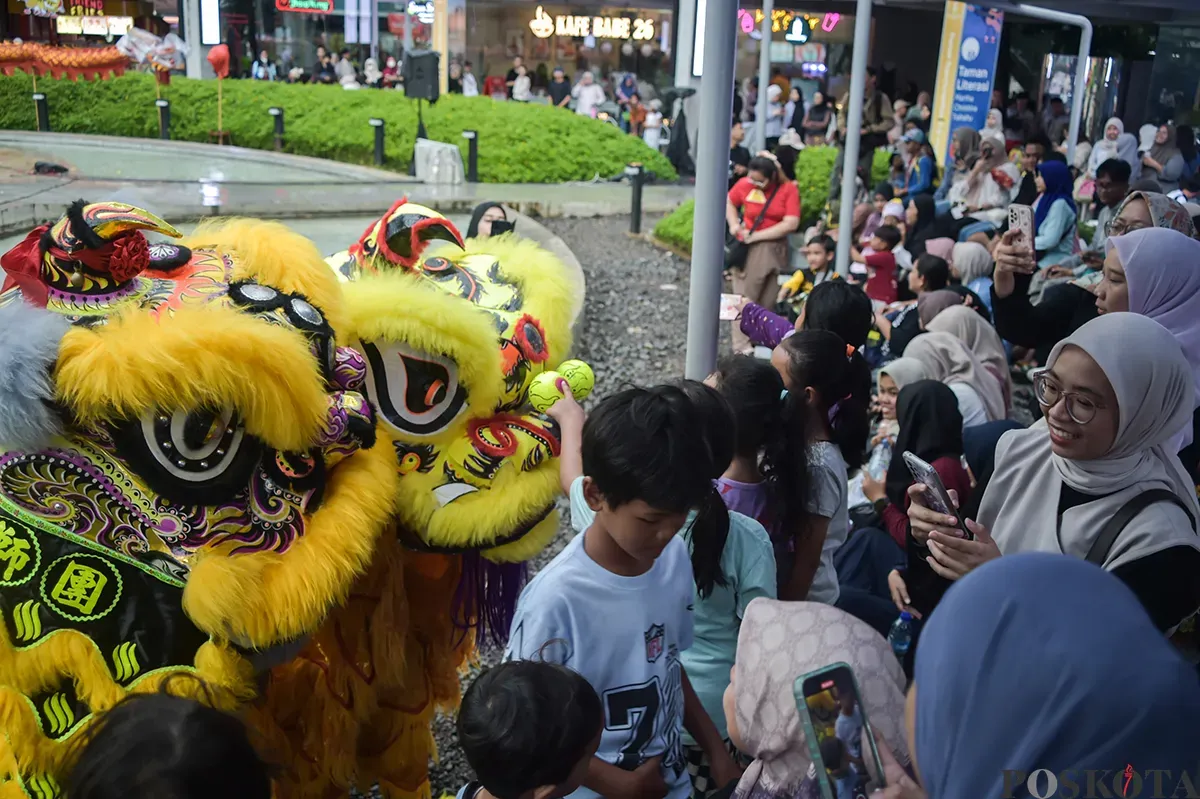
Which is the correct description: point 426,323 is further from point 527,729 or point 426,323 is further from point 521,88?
point 521,88

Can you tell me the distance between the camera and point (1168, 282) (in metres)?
2.94

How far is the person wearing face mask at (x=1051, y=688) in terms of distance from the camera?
3.66ft

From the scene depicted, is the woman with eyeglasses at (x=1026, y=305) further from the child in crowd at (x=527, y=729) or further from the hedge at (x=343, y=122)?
the hedge at (x=343, y=122)

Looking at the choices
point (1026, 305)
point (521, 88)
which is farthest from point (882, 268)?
point (521, 88)

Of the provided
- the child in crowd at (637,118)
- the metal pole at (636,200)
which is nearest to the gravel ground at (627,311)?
the metal pole at (636,200)

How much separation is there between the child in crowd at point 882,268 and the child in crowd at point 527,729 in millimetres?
5870

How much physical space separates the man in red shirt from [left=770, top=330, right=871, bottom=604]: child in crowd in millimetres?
4324

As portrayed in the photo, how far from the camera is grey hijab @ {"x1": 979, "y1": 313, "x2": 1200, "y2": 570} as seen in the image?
6.77 ft

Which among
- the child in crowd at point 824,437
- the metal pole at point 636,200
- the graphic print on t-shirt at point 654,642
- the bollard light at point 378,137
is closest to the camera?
the graphic print on t-shirt at point 654,642

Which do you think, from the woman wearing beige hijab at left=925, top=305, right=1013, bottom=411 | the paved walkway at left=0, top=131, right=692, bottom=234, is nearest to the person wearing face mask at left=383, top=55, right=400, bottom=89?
the paved walkway at left=0, top=131, right=692, bottom=234

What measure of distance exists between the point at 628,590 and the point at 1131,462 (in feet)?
3.46

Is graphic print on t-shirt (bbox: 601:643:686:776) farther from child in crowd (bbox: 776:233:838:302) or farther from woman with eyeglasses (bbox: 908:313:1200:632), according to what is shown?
child in crowd (bbox: 776:233:838:302)

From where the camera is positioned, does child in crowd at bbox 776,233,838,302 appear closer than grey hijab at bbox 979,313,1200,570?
No

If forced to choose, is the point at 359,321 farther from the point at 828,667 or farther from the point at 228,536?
the point at 828,667
